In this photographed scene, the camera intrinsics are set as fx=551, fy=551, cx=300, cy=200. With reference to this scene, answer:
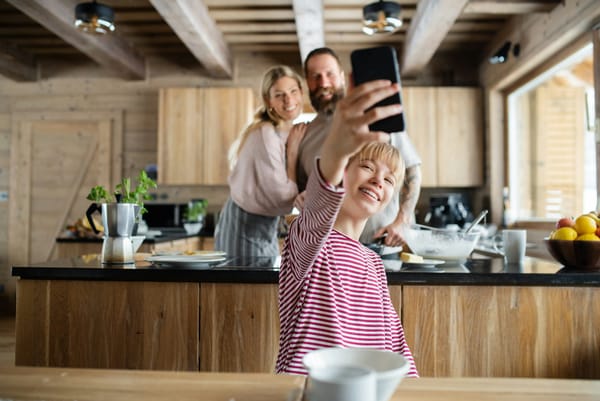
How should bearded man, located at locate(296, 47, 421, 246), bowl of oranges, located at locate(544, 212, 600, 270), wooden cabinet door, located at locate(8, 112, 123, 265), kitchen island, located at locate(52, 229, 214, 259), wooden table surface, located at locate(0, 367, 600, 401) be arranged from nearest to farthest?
wooden table surface, located at locate(0, 367, 600, 401) < bowl of oranges, located at locate(544, 212, 600, 270) < bearded man, located at locate(296, 47, 421, 246) < kitchen island, located at locate(52, 229, 214, 259) < wooden cabinet door, located at locate(8, 112, 123, 265)

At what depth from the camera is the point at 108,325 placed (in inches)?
67.1

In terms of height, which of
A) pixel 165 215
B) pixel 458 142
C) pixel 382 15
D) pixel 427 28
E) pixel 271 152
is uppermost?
pixel 427 28

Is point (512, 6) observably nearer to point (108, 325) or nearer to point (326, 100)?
point (326, 100)

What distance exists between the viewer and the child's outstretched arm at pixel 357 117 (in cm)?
81

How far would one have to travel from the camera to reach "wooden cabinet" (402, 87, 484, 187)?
4.76 m

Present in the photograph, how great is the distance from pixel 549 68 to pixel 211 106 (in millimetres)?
2697

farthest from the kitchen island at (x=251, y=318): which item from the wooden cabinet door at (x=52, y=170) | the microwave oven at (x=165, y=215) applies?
the wooden cabinet door at (x=52, y=170)

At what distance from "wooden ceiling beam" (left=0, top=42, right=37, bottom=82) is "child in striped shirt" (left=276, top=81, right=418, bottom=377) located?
4.62m

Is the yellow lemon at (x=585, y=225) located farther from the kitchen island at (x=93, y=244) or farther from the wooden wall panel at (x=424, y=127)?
the wooden wall panel at (x=424, y=127)

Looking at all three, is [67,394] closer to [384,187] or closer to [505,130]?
[384,187]

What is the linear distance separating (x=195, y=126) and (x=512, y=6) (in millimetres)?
2693

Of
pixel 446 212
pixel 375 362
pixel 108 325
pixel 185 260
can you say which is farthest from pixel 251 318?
pixel 446 212

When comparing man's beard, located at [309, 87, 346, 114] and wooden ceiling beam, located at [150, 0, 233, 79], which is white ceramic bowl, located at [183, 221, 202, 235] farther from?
man's beard, located at [309, 87, 346, 114]

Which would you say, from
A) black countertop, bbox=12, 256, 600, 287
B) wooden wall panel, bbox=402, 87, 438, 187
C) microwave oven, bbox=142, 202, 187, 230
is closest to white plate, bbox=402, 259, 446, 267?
black countertop, bbox=12, 256, 600, 287
